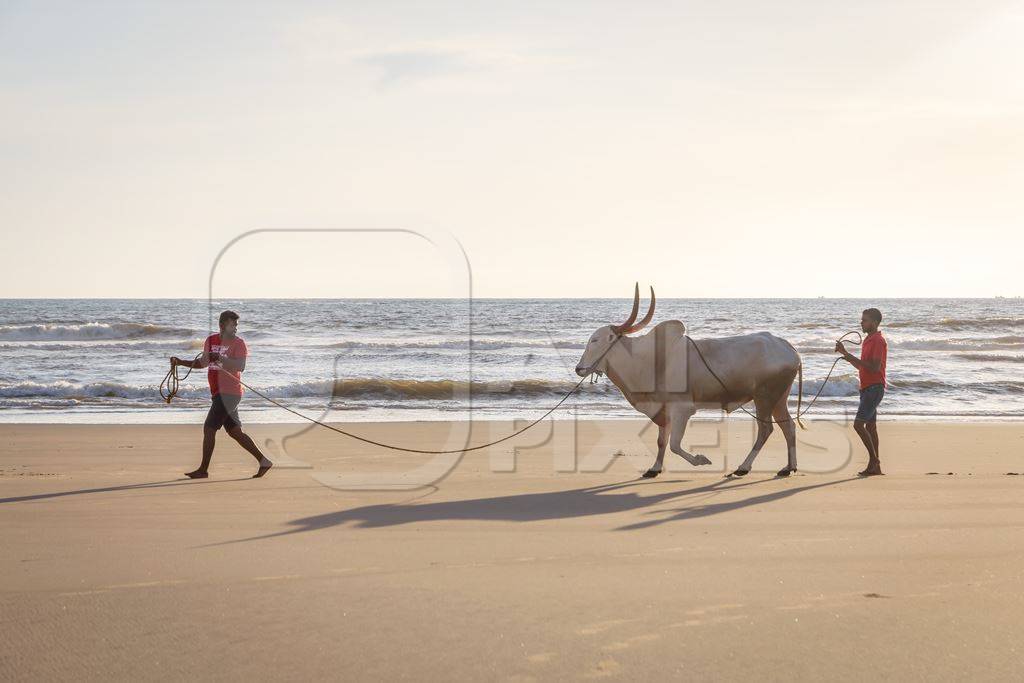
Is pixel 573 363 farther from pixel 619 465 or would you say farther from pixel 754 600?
pixel 754 600

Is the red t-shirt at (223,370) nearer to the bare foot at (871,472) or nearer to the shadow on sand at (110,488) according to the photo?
the shadow on sand at (110,488)

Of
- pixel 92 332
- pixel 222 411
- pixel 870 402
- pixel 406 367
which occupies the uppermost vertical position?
pixel 870 402

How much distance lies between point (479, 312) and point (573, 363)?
35.4 m

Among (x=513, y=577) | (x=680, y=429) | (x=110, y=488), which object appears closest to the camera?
(x=513, y=577)

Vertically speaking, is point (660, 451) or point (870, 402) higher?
point (870, 402)

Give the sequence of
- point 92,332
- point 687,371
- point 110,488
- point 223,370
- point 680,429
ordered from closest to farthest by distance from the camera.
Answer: point 110,488 → point 223,370 → point 680,429 → point 687,371 → point 92,332

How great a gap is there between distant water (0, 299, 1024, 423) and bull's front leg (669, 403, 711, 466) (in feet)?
24.2

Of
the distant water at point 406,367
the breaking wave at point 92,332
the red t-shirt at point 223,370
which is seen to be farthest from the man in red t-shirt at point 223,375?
the breaking wave at point 92,332

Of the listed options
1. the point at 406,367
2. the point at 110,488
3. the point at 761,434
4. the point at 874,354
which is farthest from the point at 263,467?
the point at 406,367

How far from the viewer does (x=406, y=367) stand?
97.9ft

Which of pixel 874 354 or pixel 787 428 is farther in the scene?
pixel 787 428

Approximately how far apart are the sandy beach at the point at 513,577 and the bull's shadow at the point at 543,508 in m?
0.04

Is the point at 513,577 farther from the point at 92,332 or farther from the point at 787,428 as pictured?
the point at 92,332

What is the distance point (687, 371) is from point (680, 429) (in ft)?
2.00
